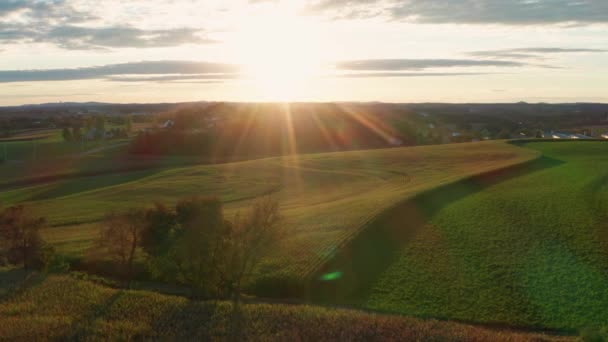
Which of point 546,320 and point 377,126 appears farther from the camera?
point 377,126

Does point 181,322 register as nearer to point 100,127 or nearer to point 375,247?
point 375,247

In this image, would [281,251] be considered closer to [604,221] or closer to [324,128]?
[604,221]

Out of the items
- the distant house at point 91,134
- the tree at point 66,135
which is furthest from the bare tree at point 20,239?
the distant house at point 91,134

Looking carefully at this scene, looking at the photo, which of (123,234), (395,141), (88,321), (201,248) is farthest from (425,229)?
(395,141)

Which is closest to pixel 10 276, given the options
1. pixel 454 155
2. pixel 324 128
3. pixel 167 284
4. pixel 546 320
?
pixel 167 284

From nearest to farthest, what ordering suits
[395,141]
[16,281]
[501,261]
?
[16,281] < [501,261] < [395,141]

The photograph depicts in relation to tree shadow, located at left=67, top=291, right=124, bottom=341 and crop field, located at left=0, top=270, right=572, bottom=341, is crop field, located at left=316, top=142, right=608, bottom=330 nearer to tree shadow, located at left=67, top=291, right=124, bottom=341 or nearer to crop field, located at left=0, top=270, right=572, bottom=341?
crop field, located at left=0, top=270, right=572, bottom=341
